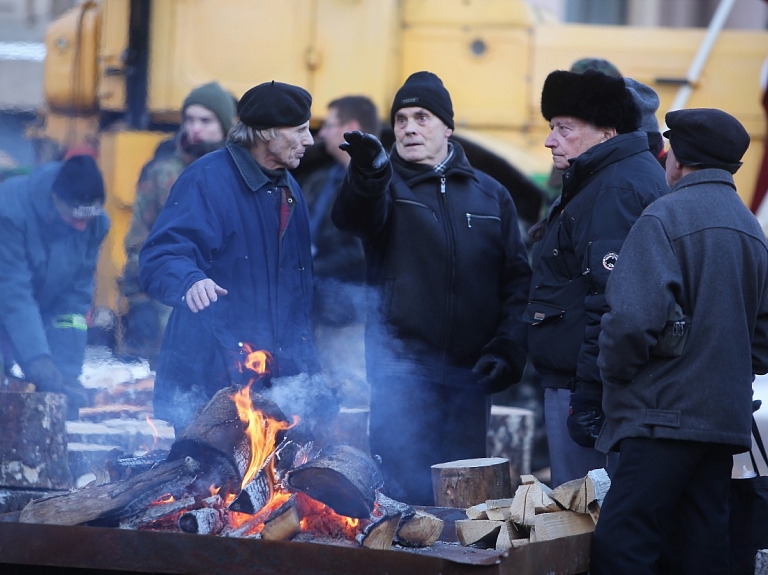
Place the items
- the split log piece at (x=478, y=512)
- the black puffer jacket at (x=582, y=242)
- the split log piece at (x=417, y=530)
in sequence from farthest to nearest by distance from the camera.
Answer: the black puffer jacket at (x=582, y=242), the split log piece at (x=478, y=512), the split log piece at (x=417, y=530)

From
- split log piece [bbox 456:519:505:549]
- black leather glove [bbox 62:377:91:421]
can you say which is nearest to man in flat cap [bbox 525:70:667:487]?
split log piece [bbox 456:519:505:549]

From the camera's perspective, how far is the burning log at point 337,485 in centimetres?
334

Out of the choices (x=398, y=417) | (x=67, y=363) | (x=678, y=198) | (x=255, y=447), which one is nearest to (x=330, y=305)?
(x=398, y=417)

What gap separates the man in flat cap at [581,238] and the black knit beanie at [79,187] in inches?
93.4

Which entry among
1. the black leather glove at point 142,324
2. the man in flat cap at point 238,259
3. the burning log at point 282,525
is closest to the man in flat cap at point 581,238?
the man in flat cap at point 238,259

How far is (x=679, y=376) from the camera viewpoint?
10.7 ft

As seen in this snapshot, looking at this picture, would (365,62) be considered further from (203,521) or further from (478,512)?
(203,521)

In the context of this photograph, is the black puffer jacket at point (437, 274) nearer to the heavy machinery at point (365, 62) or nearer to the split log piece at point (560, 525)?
the split log piece at point (560, 525)

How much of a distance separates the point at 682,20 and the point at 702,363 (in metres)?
5.10

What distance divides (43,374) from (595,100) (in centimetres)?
278

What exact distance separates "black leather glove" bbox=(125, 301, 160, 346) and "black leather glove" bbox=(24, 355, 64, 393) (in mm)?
502

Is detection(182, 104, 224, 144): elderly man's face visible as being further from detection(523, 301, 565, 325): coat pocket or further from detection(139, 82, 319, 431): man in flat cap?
detection(523, 301, 565, 325): coat pocket

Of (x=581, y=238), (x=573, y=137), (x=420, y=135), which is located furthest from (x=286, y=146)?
(x=581, y=238)

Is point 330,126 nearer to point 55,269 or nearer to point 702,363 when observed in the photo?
point 55,269
